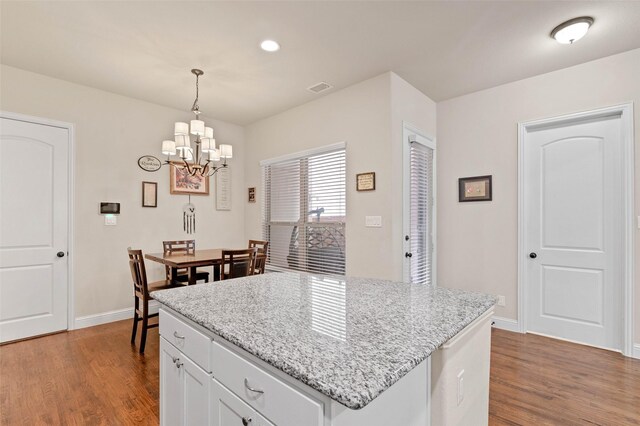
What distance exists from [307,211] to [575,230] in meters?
2.89

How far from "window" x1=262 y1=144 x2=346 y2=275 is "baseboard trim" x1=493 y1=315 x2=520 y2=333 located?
6.05ft

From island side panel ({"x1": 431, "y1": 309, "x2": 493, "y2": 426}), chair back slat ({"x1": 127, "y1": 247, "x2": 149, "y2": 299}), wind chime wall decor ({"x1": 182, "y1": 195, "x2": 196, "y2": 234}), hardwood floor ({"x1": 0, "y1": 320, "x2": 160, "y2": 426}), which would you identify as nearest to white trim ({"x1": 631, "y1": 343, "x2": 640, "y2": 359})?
island side panel ({"x1": 431, "y1": 309, "x2": 493, "y2": 426})

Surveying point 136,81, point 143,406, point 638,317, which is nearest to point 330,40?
point 136,81

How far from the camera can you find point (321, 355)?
0.83m

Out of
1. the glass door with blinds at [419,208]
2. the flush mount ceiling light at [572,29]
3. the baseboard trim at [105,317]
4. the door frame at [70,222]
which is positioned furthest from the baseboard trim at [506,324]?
the door frame at [70,222]

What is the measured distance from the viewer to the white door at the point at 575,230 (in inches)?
113

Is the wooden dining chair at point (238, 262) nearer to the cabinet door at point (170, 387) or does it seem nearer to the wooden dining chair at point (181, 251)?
the wooden dining chair at point (181, 251)

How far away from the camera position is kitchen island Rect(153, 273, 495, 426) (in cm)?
Answer: 77

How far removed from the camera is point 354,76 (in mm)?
3234

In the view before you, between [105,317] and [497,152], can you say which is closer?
[497,152]

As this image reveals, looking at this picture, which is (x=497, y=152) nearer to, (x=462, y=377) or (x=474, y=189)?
(x=474, y=189)

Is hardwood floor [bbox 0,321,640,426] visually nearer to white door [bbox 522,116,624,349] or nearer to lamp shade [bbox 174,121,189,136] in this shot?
white door [bbox 522,116,624,349]

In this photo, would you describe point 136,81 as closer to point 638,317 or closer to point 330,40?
point 330,40

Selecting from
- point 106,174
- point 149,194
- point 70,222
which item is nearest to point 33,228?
point 70,222
